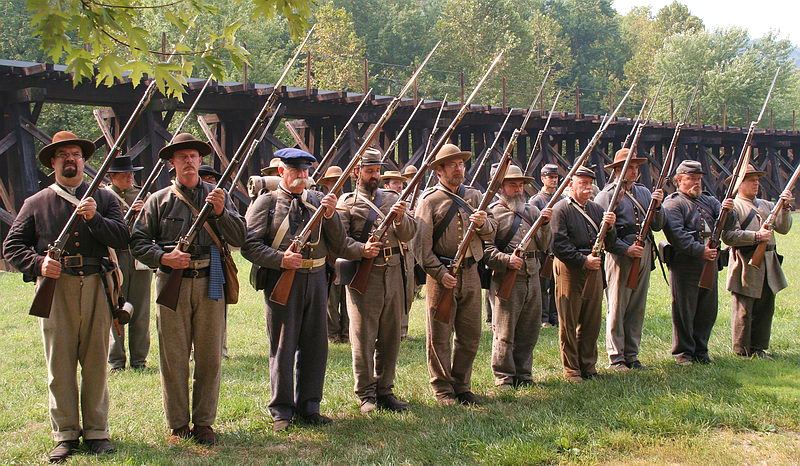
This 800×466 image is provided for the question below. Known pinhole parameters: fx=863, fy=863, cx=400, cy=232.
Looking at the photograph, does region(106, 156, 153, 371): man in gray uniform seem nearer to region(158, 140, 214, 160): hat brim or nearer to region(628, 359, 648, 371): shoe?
region(158, 140, 214, 160): hat brim

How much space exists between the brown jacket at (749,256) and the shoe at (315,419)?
184 inches

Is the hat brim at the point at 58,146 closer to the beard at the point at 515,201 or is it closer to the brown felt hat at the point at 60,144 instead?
the brown felt hat at the point at 60,144

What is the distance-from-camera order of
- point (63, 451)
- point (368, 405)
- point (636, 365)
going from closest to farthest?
point (63, 451) < point (368, 405) < point (636, 365)

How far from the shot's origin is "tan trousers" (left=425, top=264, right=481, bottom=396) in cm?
712

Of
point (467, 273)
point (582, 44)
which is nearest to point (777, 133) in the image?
point (467, 273)

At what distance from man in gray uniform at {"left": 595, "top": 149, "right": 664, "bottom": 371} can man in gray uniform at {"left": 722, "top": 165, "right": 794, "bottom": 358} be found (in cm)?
90

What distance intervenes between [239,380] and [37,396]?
5.56ft

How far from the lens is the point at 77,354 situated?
580 cm

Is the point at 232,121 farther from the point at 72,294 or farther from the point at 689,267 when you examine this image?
the point at 72,294

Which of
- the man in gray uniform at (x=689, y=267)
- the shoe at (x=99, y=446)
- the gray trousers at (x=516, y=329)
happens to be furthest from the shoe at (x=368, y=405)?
the man in gray uniform at (x=689, y=267)

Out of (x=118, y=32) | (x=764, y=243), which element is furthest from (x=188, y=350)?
(x=764, y=243)

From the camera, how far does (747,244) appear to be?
8758 millimetres

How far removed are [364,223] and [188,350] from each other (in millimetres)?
1819

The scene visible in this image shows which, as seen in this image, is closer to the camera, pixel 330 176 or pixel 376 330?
pixel 376 330
